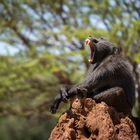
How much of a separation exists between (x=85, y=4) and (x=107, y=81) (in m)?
8.61

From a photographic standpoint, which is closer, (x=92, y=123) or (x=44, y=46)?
(x=92, y=123)

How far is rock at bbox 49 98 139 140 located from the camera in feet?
15.6

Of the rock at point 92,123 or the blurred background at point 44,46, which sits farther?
the blurred background at point 44,46

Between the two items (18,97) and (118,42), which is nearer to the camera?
(118,42)

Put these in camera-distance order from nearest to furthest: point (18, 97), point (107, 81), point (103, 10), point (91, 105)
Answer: point (91, 105)
point (107, 81)
point (103, 10)
point (18, 97)

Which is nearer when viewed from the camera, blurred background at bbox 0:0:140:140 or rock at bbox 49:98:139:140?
rock at bbox 49:98:139:140

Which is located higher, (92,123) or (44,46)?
(44,46)

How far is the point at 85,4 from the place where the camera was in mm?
13766

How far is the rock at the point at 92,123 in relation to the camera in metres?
4.76

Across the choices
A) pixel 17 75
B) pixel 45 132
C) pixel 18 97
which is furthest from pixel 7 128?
pixel 17 75

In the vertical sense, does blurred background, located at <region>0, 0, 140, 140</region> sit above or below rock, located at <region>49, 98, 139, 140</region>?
above

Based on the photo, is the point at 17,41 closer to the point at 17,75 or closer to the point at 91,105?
the point at 17,75

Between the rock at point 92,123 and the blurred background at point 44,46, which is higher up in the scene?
the blurred background at point 44,46

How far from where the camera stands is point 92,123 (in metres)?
4.84
